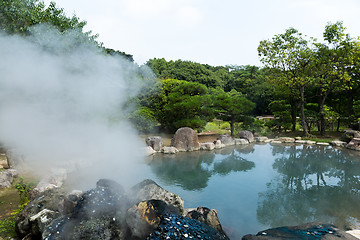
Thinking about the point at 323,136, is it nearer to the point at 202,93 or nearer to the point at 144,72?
the point at 202,93

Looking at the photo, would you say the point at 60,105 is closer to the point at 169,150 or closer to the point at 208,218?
the point at 169,150

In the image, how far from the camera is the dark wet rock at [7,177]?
5.46 meters

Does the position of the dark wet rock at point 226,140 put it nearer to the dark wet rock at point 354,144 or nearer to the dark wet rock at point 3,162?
the dark wet rock at point 354,144

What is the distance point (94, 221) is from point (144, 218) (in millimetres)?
783

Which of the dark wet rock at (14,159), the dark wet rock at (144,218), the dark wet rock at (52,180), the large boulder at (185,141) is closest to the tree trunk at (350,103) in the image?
the large boulder at (185,141)

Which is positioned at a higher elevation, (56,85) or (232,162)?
(56,85)

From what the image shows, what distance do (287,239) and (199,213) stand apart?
150 centimetres

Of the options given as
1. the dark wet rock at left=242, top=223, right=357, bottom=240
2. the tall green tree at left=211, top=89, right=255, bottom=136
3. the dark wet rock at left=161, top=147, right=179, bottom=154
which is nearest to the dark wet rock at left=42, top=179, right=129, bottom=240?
the dark wet rock at left=242, top=223, right=357, bottom=240

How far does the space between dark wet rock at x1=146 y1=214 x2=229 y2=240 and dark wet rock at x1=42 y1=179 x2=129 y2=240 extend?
76 centimetres

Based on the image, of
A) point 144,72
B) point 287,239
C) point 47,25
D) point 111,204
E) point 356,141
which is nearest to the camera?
point 287,239

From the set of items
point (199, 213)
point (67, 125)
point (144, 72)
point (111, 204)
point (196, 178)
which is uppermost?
point (144, 72)

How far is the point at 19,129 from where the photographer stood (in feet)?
27.8

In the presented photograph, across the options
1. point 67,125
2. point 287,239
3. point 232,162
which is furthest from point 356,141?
point 67,125

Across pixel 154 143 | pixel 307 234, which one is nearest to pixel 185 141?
pixel 154 143
